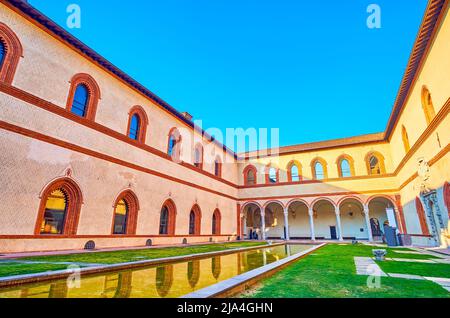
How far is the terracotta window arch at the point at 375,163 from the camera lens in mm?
21078

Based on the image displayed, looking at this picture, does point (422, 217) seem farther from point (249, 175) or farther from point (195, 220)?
point (249, 175)

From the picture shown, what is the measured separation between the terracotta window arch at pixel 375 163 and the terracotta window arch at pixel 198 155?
1464 centimetres

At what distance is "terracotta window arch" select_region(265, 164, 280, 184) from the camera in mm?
24881

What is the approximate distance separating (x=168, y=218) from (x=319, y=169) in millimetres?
15028

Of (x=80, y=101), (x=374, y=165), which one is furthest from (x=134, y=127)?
(x=374, y=165)

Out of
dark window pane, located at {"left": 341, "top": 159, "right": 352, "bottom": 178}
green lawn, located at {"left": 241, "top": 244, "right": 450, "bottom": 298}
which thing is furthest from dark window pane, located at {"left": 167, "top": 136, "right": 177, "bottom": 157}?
dark window pane, located at {"left": 341, "top": 159, "right": 352, "bottom": 178}

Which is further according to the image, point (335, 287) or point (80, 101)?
point (80, 101)

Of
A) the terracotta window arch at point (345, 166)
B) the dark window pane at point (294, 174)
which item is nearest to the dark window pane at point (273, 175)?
the dark window pane at point (294, 174)

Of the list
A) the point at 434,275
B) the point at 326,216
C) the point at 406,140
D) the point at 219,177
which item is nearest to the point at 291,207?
the point at 326,216

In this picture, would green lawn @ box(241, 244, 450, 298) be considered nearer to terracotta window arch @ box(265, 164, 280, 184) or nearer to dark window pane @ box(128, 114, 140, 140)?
dark window pane @ box(128, 114, 140, 140)

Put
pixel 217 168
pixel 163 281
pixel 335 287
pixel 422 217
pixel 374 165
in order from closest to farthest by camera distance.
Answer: pixel 335 287 < pixel 163 281 < pixel 422 217 < pixel 374 165 < pixel 217 168

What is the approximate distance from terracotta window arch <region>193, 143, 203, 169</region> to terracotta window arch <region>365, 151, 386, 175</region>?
48.0 feet

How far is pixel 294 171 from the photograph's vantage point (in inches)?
959
